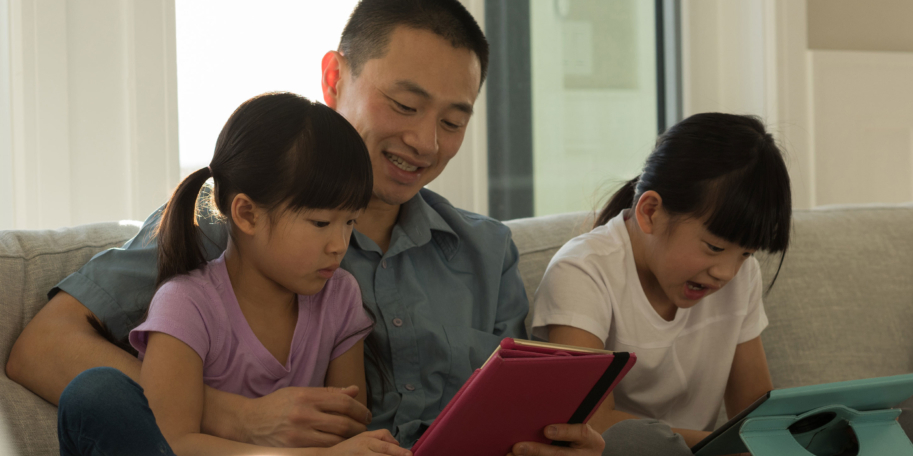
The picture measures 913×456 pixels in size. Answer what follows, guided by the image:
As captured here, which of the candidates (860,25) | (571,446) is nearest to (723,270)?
(571,446)

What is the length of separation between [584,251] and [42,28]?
1222 mm

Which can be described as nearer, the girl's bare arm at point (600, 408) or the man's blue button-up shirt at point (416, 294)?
the man's blue button-up shirt at point (416, 294)

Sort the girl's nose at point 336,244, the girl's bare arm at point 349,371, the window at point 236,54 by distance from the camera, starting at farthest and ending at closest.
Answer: the window at point 236,54 → the girl's bare arm at point 349,371 → the girl's nose at point 336,244

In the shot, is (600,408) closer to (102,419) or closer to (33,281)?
(102,419)

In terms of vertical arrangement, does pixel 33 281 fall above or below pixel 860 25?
below

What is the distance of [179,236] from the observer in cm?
110

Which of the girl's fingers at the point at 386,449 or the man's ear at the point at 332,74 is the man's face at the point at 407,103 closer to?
the man's ear at the point at 332,74

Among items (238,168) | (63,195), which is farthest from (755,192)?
(63,195)

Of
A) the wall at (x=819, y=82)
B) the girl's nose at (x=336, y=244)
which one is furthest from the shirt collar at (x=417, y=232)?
the wall at (x=819, y=82)

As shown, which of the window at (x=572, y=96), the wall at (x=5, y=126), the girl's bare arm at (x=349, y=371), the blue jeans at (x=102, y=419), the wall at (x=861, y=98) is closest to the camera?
the blue jeans at (x=102, y=419)

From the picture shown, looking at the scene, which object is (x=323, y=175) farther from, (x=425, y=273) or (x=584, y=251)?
(x=584, y=251)

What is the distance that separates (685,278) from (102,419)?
0.94m

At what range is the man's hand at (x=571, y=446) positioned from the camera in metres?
0.99

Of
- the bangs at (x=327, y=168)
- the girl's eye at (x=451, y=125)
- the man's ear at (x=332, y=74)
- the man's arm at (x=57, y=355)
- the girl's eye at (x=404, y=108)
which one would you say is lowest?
the man's arm at (x=57, y=355)
